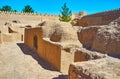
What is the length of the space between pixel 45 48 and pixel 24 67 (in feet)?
7.31

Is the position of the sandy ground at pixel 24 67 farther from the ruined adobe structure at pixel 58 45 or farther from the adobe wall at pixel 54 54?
the ruined adobe structure at pixel 58 45

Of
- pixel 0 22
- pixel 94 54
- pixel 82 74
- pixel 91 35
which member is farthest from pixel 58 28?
pixel 0 22

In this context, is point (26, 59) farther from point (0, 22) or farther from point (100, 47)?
point (0, 22)

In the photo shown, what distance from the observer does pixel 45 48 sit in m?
13.6

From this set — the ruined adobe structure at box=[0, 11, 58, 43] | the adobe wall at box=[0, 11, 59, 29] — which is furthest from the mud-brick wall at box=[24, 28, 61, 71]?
the adobe wall at box=[0, 11, 59, 29]

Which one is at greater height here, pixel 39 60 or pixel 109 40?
pixel 109 40

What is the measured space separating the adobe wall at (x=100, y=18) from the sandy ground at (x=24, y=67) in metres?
9.92

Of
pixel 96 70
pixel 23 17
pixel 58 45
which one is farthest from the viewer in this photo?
pixel 23 17

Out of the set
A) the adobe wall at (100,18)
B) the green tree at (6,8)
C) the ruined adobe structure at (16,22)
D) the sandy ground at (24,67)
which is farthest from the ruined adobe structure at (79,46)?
the green tree at (6,8)

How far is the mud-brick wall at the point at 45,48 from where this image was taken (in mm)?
11538

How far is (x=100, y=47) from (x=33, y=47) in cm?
784

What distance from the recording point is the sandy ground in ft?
34.7

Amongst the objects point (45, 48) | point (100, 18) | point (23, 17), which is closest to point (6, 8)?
point (23, 17)

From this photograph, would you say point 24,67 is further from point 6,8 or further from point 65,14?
point 6,8
